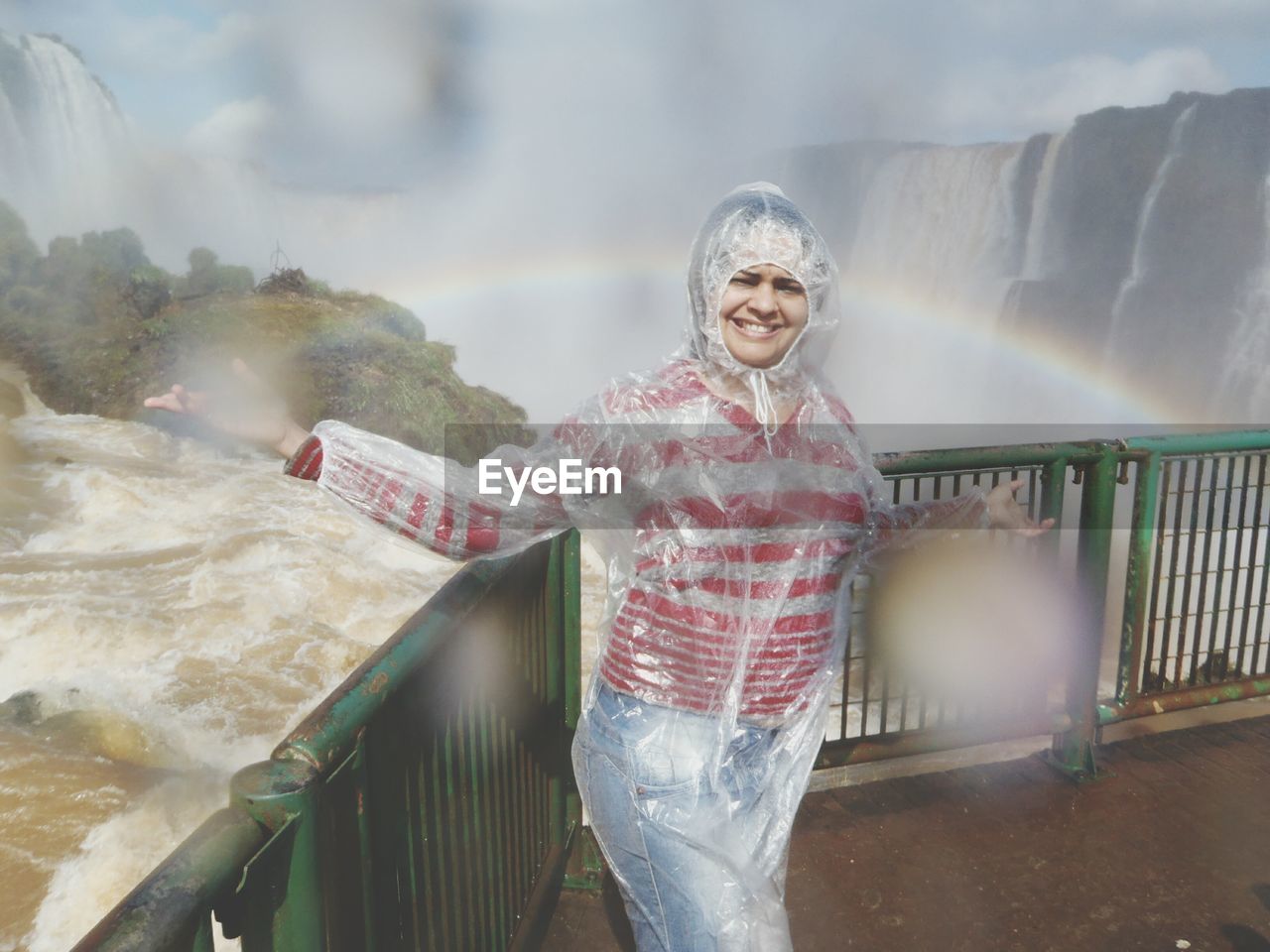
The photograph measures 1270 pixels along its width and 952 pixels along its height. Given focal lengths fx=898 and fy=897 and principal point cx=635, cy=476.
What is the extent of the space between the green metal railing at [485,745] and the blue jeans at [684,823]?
0.94 ft

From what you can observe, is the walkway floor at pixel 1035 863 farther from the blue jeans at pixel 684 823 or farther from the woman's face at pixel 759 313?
the woman's face at pixel 759 313

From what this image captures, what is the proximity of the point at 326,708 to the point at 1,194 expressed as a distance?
103 ft

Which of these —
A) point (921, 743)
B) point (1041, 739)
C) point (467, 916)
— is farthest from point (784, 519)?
point (1041, 739)

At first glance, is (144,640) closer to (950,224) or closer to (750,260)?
(750,260)

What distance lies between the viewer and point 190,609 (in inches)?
346

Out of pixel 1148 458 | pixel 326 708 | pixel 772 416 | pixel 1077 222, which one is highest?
pixel 1077 222

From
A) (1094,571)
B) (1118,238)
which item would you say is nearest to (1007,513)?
(1094,571)

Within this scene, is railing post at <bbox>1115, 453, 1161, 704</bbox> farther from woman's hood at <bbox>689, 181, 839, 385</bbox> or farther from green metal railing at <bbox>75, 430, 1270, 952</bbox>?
woman's hood at <bbox>689, 181, 839, 385</bbox>

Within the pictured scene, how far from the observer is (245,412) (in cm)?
148

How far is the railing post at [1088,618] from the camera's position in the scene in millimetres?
2906

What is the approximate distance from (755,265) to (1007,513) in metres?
0.96

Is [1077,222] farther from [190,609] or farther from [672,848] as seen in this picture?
[672,848]

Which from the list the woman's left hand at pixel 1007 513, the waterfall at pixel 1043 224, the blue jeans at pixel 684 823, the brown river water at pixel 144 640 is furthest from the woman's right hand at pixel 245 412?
the waterfall at pixel 1043 224

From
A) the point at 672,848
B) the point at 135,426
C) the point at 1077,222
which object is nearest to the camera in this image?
the point at 672,848
